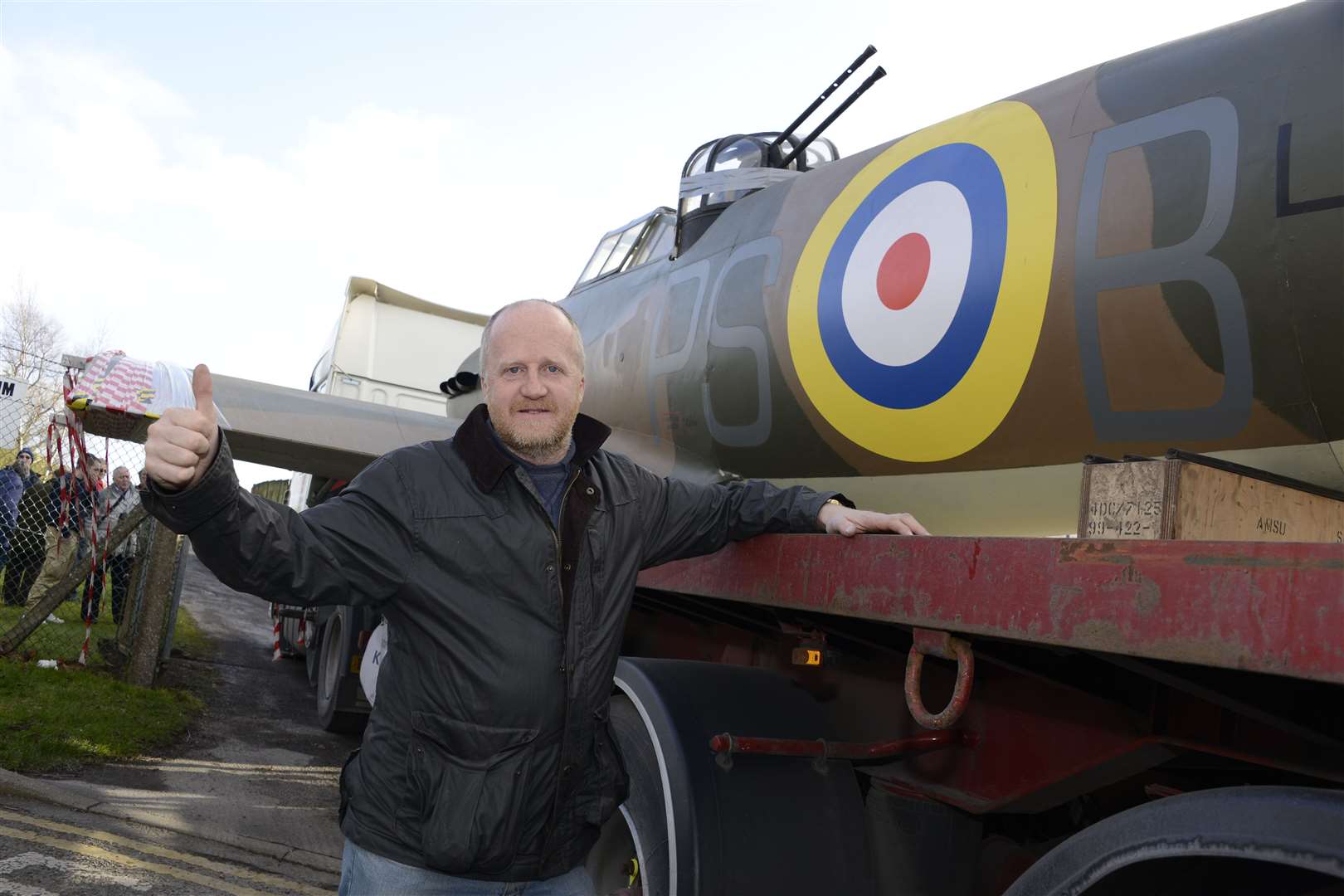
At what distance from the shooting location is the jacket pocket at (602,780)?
202 centimetres

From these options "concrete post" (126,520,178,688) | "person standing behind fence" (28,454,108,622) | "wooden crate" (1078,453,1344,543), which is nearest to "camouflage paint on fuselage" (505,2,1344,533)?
"wooden crate" (1078,453,1344,543)

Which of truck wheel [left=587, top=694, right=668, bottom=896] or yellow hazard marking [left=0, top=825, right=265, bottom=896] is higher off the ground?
truck wheel [left=587, top=694, right=668, bottom=896]

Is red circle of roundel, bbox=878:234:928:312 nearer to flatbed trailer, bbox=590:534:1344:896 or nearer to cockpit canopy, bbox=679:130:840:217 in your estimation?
flatbed trailer, bbox=590:534:1344:896

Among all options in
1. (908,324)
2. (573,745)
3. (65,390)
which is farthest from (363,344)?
(573,745)

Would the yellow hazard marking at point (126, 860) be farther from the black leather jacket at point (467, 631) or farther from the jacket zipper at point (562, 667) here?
the jacket zipper at point (562, 667)

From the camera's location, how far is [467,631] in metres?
1.95

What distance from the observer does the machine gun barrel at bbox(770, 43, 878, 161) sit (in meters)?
3.83

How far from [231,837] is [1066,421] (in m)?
4.33

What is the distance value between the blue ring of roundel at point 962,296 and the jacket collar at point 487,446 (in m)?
1.13

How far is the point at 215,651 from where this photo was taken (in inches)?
419

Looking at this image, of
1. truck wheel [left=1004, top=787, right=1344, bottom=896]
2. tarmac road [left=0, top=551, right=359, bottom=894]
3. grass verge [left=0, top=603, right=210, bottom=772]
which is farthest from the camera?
grass verge [left=0, top=603, right=210, bottom=772]

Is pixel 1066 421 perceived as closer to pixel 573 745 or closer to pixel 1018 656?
pixel 1018 656

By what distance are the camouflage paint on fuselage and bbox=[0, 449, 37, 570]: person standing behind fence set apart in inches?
321

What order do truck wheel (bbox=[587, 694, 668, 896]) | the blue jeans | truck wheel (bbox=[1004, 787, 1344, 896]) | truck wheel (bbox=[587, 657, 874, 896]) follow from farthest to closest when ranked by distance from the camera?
truck wheel (bbox=[587, 694, 668, 896]), truck wheel (bbox=[587, 657, 874, 896]), the blue jeans, truck wheel (bbox=[1004, 787, 1344, 896])
